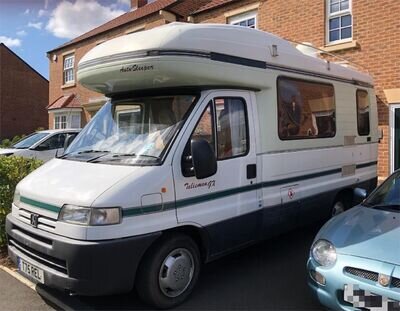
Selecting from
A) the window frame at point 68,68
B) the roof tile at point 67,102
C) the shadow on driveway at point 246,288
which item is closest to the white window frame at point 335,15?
the shadow on driveway at point 246,288

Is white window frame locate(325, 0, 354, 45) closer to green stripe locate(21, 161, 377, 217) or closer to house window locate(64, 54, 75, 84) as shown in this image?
green stripe locate(21, 161, 377, 217)

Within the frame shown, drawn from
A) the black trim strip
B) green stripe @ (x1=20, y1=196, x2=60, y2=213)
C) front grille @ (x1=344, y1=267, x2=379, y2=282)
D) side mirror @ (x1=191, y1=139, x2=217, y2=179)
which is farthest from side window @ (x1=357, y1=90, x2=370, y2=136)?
green stripe @ (x1=20, y1=196, x2=60, y2=213)

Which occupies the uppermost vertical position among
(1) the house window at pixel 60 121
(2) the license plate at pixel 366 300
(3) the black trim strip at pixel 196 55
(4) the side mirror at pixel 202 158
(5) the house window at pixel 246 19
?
(5) the house window at pixel 246 19

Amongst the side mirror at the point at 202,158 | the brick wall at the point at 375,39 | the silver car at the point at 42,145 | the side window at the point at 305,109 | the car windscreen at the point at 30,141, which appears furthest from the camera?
the car windscreen at the point at 30,141

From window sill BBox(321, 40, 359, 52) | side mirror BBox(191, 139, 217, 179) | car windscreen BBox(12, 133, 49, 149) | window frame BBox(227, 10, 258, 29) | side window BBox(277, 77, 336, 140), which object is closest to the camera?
side mirror BBox(191, 139, 217, 179)

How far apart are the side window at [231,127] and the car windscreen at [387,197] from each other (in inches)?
59.8

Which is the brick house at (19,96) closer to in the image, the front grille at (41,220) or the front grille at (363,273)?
the front grille at (41,220)

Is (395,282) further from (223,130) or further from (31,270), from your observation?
(31,270)

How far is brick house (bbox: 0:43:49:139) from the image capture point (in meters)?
32.9

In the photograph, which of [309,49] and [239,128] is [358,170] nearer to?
[309,49]

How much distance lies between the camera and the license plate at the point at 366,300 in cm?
338

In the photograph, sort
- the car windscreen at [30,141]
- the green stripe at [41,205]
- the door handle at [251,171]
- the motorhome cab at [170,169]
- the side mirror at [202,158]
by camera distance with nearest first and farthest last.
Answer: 1. the motorhome cab at [170,169]
2. the green stripe at [41,205]
3. the side mirror at [202,158]
4. the door handle at [251,171]
5. the car windscreen at [30,141]

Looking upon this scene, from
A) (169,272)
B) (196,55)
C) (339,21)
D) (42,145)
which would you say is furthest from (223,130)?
(42,145)

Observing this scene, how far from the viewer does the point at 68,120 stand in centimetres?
2255
